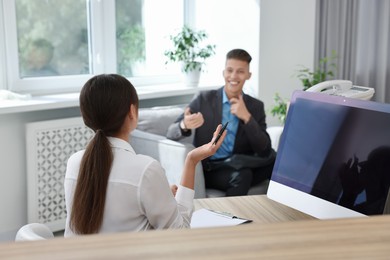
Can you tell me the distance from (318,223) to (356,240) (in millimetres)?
25

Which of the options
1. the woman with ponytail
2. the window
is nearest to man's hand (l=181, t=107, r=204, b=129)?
the window

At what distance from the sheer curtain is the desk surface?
458cm

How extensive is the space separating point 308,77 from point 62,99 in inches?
73.9

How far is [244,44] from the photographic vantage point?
14.3ft

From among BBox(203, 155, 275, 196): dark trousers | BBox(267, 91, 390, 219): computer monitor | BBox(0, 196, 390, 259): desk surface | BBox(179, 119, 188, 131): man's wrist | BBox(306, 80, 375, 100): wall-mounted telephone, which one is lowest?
BBox(203, 155, 275, 196): dark trousers

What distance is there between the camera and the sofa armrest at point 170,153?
3273 millimetres

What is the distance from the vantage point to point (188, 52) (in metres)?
4.34

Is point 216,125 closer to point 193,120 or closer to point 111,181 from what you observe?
point 193,120

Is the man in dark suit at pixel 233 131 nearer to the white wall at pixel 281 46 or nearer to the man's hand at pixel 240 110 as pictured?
the man's hand at pixel 240 110

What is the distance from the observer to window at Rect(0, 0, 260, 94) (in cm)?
383

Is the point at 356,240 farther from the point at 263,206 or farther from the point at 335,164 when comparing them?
the point at 263,206

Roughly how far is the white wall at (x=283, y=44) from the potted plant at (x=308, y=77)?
0.05 meters

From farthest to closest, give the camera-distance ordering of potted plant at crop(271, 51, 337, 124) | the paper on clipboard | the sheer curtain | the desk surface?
the sheer curtain → potted plant at crop(271, 51, 337, 124) → the paper on clipboard → the desk surface

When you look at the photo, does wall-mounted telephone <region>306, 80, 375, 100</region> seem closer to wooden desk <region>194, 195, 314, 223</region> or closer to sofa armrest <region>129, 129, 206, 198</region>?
wooden desk <region>194, 195, 314, 223</region>
